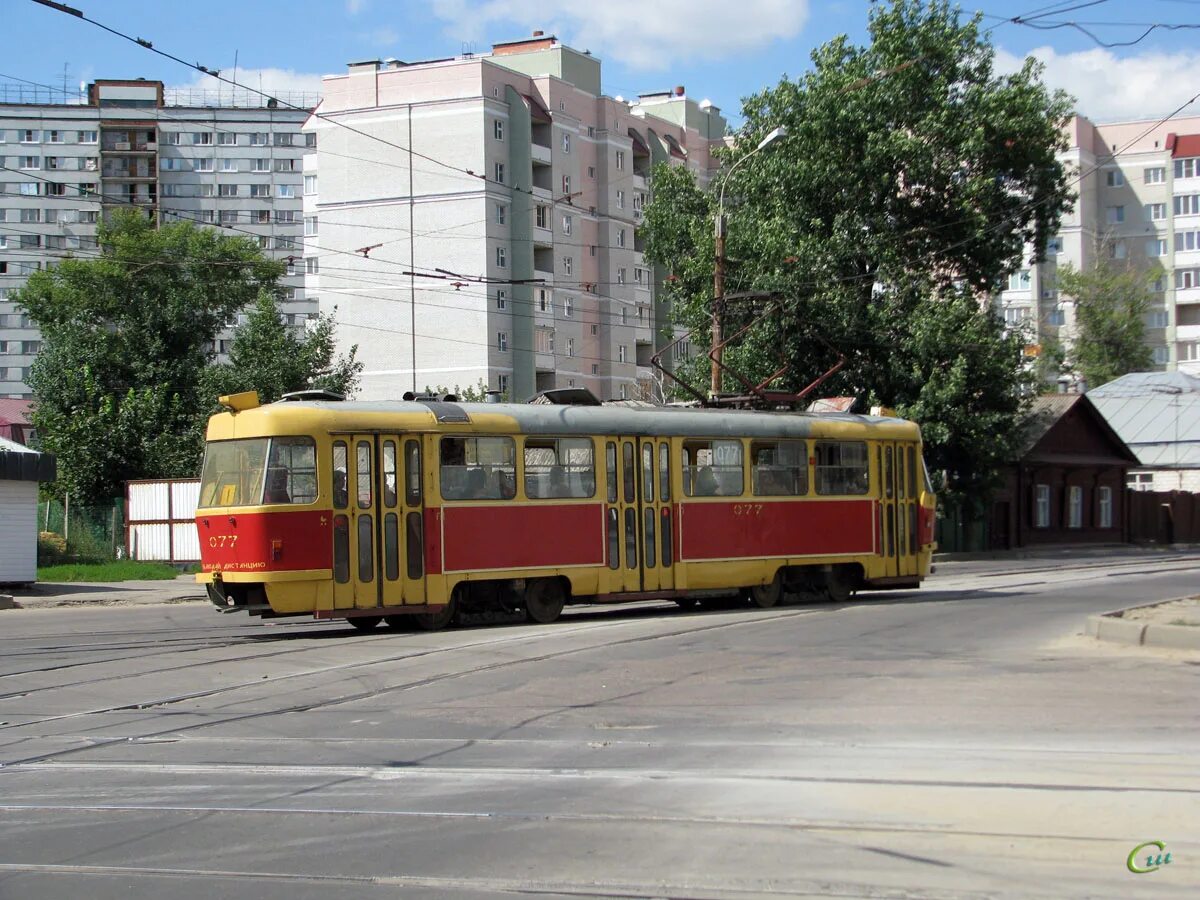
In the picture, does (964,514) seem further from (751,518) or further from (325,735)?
(325,735)

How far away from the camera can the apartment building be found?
318ft

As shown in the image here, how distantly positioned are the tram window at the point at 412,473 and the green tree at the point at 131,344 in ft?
71.8

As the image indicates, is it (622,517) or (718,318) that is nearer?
(622,517)

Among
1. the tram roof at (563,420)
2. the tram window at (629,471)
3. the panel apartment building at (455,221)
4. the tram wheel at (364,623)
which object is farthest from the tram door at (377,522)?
the panel apartment building at (455,221)

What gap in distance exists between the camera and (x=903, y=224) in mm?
42812

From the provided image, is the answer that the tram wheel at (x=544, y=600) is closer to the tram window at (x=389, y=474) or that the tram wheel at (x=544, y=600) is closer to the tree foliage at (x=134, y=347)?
the tram window at (x=389, y=474)

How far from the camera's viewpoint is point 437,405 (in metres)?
18.3

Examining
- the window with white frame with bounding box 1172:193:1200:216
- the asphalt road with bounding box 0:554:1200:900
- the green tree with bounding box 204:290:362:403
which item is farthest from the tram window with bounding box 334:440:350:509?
the window with white frame with bounding box 1172:193:1200:216

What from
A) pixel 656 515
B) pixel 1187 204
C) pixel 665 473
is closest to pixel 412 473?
pixel 656 515

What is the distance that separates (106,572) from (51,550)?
3.10m

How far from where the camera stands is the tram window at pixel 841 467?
875 inches

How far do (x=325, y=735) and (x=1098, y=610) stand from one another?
42.7 feet

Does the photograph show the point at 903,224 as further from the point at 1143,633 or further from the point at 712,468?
the point at 1143,633

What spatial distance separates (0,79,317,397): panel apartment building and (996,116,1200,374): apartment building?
54.4 m
